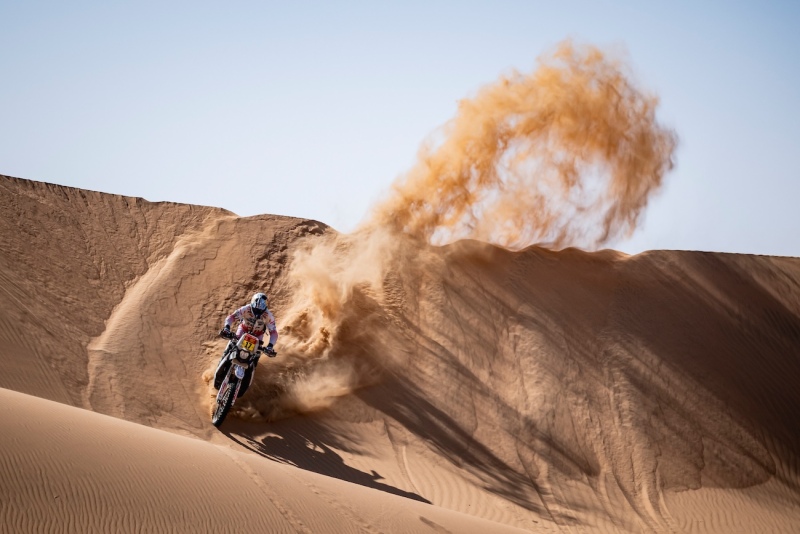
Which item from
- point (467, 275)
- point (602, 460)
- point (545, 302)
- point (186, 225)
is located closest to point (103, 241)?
point (186, 225)

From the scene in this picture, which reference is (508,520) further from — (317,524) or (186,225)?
(186,225)

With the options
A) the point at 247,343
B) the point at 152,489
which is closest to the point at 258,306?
the point at 247,343

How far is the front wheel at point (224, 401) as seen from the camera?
42.5ft

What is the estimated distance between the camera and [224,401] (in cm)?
1312

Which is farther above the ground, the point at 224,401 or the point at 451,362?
the point at 451,362

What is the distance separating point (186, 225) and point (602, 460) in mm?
11242

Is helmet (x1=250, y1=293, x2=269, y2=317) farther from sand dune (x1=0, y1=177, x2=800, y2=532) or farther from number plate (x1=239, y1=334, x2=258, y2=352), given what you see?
sand dune (x1=0, y1=177, x2=800, y2=532)

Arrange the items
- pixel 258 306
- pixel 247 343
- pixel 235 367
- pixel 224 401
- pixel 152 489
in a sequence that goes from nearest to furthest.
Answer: pixel 152 489 → pixel 247 343 → pixel 235 367 → pixel 258 306 → pixel 224 401

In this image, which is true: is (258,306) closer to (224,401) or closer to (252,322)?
(252,322)

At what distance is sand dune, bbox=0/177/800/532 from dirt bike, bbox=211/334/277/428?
18.4 inches

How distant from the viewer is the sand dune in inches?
550

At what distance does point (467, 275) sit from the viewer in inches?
729

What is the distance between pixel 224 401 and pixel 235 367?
72 cm

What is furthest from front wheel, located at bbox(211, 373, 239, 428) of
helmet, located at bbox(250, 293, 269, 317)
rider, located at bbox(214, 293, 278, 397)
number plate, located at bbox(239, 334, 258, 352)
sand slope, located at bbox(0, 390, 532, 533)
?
sand slope, located at bbox(0, 390, 532, 533)
